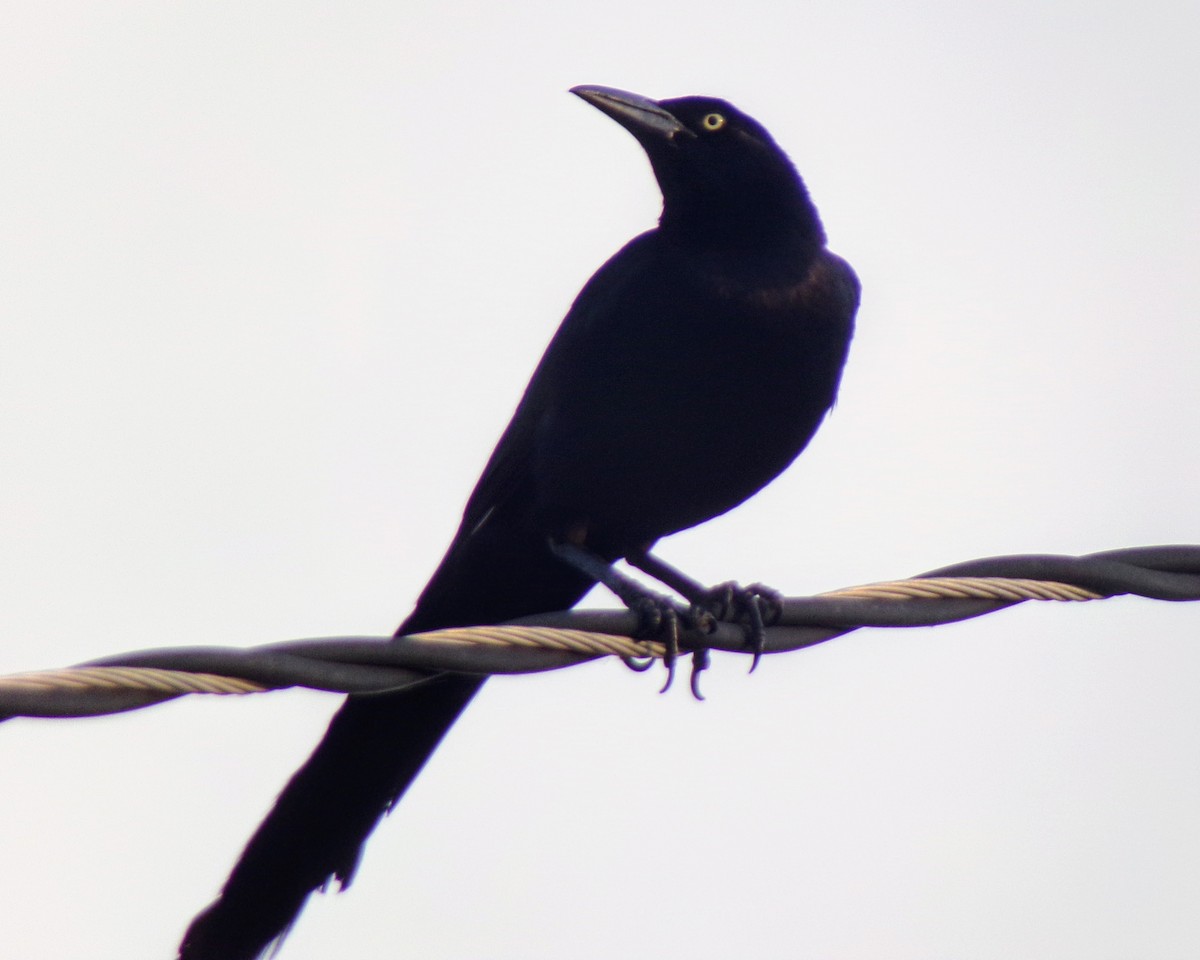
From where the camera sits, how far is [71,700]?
2.66 m

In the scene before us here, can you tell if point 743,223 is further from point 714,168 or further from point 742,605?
point 742,605

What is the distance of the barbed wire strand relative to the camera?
2688 millimetres

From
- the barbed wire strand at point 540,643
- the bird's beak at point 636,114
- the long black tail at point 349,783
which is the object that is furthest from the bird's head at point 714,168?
the barbed wire strand at point 540,643

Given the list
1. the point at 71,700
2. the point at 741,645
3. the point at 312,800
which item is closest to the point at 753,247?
the point at 741,645

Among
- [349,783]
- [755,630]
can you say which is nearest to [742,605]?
[755,630]

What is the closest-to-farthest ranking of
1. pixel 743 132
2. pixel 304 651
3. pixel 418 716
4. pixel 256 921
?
pixel 304 651
pixel 256 921
pixel 418 716
pixel 743 132

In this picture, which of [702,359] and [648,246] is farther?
[648,246]

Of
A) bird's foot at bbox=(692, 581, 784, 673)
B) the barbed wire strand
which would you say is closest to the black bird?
bird's foot at bbox=(692, 581, 784, 673)

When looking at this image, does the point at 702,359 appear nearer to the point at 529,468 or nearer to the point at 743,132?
the point at 529,468

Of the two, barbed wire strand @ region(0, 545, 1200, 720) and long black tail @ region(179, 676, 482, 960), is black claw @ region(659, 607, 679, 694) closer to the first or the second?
barbed wire strand @ region(0, 545, 1200, 720)

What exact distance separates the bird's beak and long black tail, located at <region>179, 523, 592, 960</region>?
62.1 inches

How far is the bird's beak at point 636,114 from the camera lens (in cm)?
618

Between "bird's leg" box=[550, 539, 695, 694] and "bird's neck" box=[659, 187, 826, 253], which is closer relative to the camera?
"bird's leg" box=[550, 539, 695, 694]

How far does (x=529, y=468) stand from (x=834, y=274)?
1226mm
